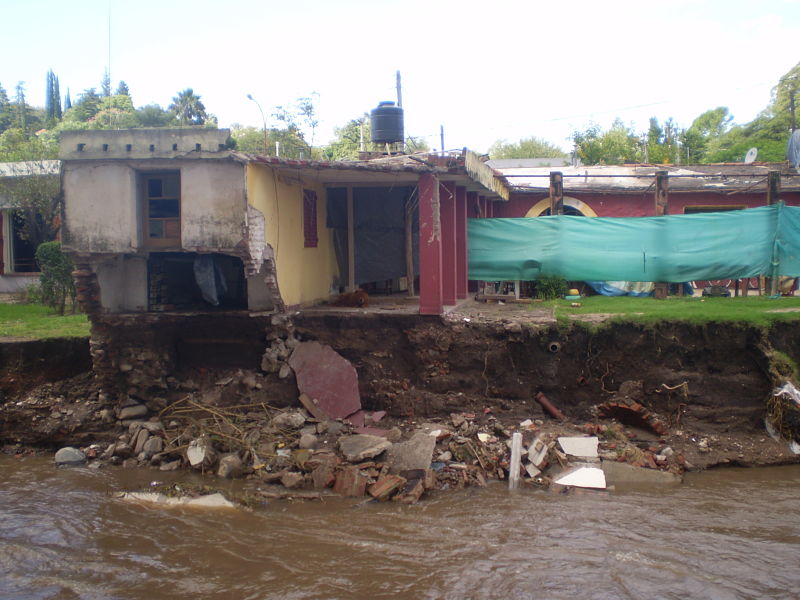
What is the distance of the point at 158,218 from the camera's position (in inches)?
410

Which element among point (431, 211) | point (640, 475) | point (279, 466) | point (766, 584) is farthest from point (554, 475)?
point (431, 211)

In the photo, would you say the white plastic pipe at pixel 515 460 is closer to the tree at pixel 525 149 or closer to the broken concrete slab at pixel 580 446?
the broken concrete slab at pixel 580 446

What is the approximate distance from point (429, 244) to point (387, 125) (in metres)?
5.40

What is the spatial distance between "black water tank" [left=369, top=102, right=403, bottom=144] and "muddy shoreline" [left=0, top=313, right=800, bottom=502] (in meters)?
5.96

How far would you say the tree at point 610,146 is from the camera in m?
25.1

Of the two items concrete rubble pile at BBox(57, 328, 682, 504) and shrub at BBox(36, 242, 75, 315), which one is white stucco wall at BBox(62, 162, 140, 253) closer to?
concrete rubble pile at BBox(57, 328, 682, 504)

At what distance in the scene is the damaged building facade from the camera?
9.84 meters

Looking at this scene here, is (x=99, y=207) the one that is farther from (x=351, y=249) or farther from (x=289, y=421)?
(x=351, y=249)

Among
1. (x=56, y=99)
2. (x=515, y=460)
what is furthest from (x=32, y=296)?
(x=56, y=99)

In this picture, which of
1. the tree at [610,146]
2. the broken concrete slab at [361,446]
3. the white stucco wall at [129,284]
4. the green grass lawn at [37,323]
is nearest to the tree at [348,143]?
the tree at [610,146]

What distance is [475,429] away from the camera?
9.70 metres

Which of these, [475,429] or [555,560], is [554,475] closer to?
[475,429]

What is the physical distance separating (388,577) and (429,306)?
4715mm

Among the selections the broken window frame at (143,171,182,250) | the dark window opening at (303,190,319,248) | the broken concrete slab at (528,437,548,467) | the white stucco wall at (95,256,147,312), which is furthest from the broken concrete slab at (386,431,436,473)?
the white stucco wall at (95,256,147,312)
